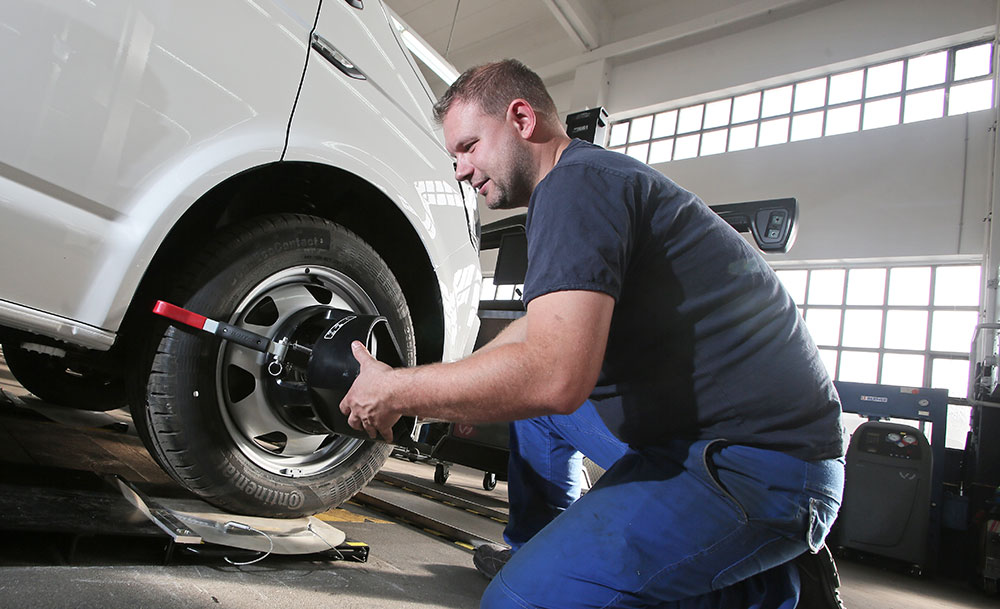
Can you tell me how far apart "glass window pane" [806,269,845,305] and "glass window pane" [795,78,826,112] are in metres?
2.91

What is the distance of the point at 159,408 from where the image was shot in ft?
4.07

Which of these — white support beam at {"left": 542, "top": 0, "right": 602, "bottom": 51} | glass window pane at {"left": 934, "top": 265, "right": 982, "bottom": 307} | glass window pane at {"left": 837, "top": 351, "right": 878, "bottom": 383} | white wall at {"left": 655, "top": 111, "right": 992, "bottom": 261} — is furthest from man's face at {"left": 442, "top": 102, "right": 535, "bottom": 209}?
white support beam at {"left": 542, "top": 0, "right": 602, "bottom": 51}

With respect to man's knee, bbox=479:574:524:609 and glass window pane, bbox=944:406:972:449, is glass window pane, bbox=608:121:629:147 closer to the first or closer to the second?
glass window pane, bbox=944:406:972:449

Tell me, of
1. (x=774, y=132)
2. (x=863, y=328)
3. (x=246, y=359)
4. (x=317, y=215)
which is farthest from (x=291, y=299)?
(x=774, y=132)

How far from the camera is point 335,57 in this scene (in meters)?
1.42

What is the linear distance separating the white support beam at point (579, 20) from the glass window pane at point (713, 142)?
9.64 feet

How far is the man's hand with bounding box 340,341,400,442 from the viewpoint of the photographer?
941mm

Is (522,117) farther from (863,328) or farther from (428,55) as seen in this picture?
(863,328)

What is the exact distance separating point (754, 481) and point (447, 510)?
2.33 meters

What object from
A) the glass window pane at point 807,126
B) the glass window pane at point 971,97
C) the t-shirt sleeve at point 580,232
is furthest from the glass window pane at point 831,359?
the t-shirt sleeve at point 580,232

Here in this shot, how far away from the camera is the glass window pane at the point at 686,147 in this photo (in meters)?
11.2

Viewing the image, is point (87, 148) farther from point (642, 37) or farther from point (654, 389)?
point (642, 37)

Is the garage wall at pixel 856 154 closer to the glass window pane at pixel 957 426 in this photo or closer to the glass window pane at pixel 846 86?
the glass window pane at pixel 846 86

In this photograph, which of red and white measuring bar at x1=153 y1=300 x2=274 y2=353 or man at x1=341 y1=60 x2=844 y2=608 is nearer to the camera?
man at x1=341 y1=60 x2=844 y2=608
